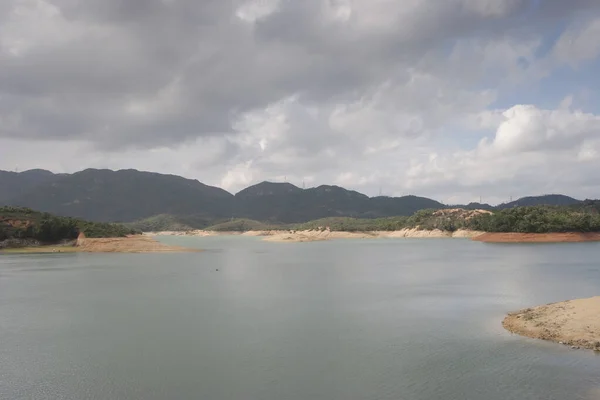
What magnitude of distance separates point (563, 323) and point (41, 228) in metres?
81.7

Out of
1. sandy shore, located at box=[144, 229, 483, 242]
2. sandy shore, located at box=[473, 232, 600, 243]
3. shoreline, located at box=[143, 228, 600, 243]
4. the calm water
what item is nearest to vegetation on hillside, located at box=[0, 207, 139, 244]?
the calm water

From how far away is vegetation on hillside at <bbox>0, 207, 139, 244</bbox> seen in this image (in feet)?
258

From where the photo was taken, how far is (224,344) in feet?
59.8

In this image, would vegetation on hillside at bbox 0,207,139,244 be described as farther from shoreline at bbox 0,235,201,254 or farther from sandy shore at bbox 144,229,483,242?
sandy shore at bbox 144,229,483,242

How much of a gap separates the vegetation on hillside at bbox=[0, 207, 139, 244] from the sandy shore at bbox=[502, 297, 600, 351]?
253 ft

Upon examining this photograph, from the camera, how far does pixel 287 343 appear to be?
18.2 metres

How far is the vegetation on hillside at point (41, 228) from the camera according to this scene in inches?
3100

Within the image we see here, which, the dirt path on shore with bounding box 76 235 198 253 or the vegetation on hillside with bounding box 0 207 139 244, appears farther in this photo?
the dirt path on shore with bounding box 76 235 198 253

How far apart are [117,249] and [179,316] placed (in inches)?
2425

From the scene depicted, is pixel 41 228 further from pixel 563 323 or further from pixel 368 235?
pixel 368 235

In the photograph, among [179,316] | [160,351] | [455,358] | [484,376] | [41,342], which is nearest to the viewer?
[484,376]

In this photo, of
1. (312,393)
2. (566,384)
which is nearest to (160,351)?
(312,393)

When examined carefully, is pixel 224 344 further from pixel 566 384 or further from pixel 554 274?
pixel 554 274

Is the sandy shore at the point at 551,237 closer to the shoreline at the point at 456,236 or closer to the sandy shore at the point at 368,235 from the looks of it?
the shoreline at the point at 456,236
